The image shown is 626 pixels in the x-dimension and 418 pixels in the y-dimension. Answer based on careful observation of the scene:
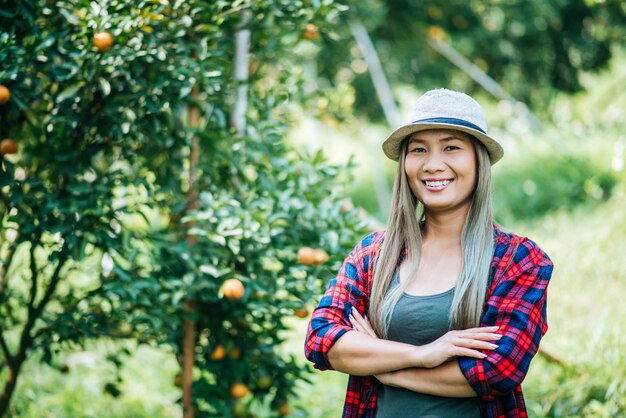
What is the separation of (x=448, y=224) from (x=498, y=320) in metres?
0.32

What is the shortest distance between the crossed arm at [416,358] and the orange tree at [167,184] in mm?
841

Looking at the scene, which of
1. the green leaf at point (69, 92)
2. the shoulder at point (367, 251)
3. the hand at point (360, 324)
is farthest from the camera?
the green leaf at point (69, 92)

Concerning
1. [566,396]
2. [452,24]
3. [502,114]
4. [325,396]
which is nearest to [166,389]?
[325,396]

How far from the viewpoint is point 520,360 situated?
1.65 meters

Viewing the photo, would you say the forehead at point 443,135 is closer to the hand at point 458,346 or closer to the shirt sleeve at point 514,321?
the shirt sleeve at point 514,321

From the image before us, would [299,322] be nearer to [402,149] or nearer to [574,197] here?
[574,197]

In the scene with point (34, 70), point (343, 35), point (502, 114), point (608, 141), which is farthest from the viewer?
point (502, 114)

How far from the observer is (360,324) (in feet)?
6.12

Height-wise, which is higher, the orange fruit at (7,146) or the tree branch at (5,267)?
the orange fruit at (7,146)

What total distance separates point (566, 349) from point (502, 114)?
7.84 meters

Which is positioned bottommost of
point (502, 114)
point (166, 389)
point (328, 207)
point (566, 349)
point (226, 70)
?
point (502, 114)

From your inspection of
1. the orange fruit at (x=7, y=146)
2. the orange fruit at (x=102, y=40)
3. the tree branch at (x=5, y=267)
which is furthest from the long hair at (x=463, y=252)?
the tree branch at (x=5, y=267)

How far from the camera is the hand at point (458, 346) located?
1636mm

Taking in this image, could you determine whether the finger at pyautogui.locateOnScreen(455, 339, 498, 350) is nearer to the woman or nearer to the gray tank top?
the woman
